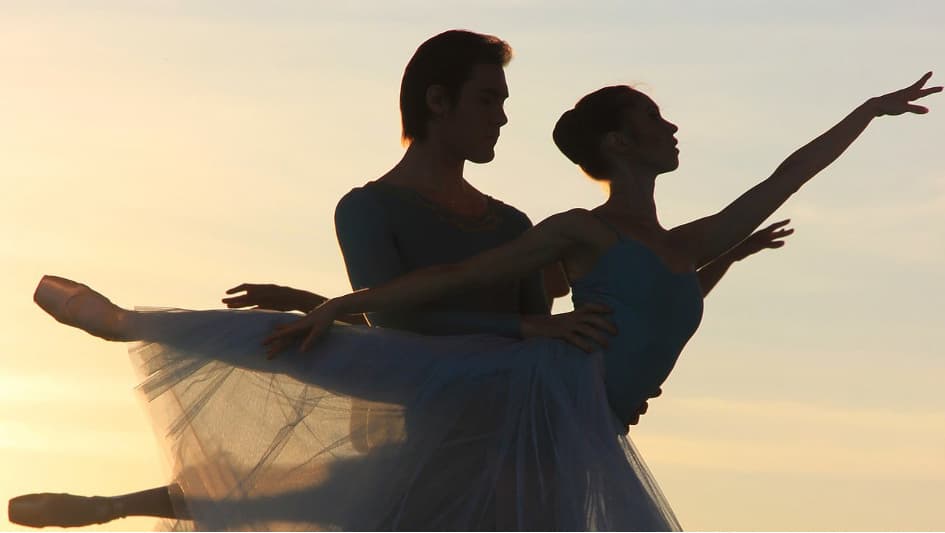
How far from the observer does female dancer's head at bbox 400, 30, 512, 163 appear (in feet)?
33.9

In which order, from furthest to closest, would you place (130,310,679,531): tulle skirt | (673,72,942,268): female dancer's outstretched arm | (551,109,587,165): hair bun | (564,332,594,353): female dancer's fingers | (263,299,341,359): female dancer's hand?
(551,109,587,165): hair bun < (673,72,942,268): female dancer's outstretched arm < (263,299,341,359): female dancer's hand < (564,332,594,353): female dancer's fingers < (130,310,679,531): tulle skirt

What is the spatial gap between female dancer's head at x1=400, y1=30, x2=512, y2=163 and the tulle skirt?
1.01 meters

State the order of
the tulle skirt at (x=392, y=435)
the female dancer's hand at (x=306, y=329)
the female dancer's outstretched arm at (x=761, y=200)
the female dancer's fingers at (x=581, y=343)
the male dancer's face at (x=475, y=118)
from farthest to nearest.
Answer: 1. the male dancer's face at (x=475, y=118)
2. the female dancer's outstretched arm at (x=761, y=200)
3. the female dancer's hand at (x=306, y=329)
4. the female dancer's fingers at (x=581, y=343)
5. the tulle skirt at (x=392, y=435)

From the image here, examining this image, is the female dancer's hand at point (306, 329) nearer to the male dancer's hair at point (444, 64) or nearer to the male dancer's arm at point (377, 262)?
the male dancer's arm at point (377, 262)

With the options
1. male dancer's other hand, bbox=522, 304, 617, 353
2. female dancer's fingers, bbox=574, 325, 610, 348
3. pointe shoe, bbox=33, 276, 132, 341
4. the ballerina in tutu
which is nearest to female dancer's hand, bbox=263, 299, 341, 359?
the ballerina in tutu

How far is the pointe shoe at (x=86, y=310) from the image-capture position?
986 centimetres

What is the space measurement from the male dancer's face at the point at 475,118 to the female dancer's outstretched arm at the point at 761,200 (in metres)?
0.99

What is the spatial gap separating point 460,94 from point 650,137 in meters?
0.91

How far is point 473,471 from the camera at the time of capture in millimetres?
9422

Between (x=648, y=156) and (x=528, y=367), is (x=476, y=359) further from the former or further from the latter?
(x=648, y=156)

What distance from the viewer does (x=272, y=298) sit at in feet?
33.3

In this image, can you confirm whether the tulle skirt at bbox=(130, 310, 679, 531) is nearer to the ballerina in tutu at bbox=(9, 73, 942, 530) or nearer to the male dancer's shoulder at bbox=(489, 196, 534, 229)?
the ballerina in tutu at bbox=(9, 73, 942, 530)

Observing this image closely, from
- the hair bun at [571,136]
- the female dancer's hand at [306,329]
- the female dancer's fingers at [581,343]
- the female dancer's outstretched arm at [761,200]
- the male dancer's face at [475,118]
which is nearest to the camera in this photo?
the female dancer's fingers at [581,343]

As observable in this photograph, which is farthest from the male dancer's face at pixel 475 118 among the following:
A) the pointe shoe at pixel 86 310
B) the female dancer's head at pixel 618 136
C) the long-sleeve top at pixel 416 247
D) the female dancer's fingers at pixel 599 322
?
the pointe shoe at pixel 86 310
